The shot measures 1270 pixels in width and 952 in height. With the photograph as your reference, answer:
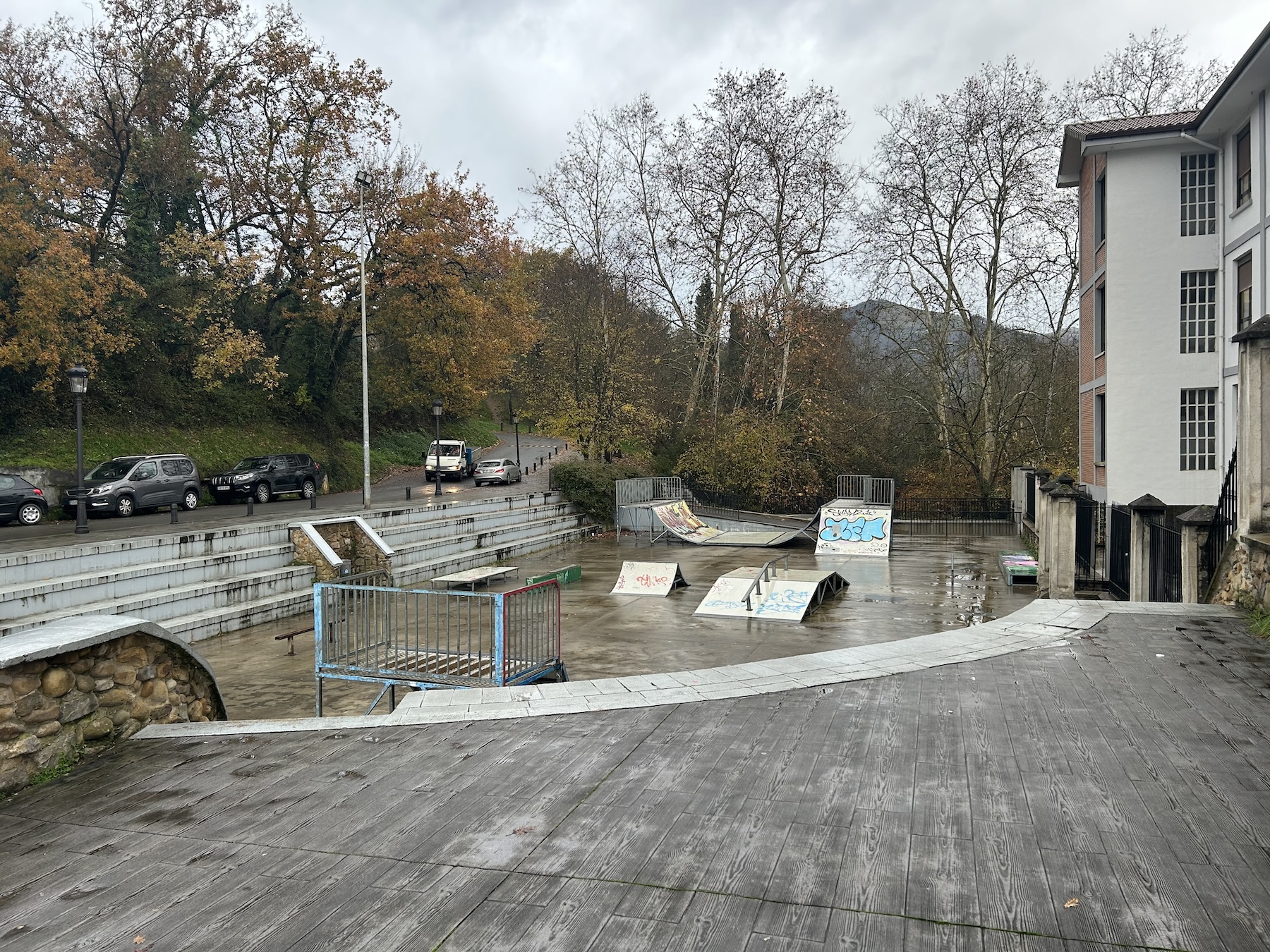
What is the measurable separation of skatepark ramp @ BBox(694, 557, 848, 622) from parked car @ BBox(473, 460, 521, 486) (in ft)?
73.0

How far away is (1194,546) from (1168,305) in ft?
44.3

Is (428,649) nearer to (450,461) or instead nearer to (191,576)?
(191,576)

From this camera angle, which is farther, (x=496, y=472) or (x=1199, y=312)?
(x=496, y=472)

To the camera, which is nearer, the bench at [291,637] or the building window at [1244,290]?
the bench at [291,637]

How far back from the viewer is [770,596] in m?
15.2

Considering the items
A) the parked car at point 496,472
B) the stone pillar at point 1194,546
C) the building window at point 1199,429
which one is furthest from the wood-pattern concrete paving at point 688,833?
the parked car at point 496,472

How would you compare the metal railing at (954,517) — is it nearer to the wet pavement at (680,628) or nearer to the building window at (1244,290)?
the wet pavement at (680,628)

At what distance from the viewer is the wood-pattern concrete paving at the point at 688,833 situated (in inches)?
129

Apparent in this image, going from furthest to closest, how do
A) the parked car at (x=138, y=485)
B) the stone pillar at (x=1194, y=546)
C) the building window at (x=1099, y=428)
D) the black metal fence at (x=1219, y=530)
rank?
the building window at (x=1099, y=428) → the parked car at (x=138, y=485) → the stone pillar at (x=1194, y=546) → the black metal fence at (x=1219, y=530)

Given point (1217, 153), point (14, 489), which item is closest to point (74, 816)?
point (14, 489)

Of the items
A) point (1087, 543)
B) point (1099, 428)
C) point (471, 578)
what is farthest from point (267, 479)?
point (1099, 428)

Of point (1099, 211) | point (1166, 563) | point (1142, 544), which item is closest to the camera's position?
point (1166, 563)

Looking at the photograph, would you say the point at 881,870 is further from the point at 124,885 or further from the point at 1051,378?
the point at 1051,378

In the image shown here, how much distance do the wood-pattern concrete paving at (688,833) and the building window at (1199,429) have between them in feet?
58.5
